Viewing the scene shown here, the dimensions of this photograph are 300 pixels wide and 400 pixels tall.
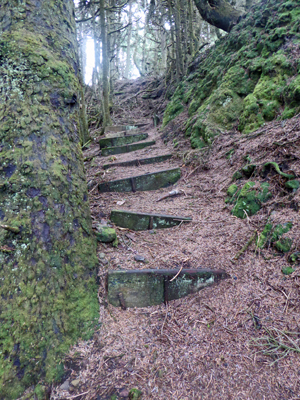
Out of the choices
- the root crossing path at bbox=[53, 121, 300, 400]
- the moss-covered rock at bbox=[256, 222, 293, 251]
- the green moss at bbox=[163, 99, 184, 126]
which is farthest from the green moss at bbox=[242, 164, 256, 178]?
the green moss at bbox=[163, 99, 184, 126]

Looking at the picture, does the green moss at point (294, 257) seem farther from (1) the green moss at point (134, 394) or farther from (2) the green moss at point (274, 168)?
(1) the green moss at point (134, 394)

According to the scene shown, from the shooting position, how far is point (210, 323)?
6.43ft

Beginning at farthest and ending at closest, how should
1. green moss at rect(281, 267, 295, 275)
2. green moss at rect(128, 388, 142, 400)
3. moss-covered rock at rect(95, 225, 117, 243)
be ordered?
moss-covered rock at rect(95, 225, 117, 243) < green moss at rect(281, 267, 295, 275) < green moss at rect(128, 388, 142, 400)

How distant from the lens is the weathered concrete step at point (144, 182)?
14.3ft

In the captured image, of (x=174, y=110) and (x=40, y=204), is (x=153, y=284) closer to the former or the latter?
(x=40, y=204)

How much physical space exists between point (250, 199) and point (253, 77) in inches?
133

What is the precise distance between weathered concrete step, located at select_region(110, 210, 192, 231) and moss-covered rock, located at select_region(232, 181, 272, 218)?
650 mm

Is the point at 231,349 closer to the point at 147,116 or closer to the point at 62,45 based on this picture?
the point at 62,45

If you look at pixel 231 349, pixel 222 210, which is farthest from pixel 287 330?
pixel 222 210

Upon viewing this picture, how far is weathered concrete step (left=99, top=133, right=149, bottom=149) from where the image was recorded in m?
7.50

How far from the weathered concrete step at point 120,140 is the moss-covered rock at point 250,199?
5345mm

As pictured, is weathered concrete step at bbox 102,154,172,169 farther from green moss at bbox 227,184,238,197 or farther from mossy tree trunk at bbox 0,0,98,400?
mossy tree trunk at bbox 0,0,98,400

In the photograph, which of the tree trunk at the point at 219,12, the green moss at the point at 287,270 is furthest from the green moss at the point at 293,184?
the tree trunk at the point at 219,12

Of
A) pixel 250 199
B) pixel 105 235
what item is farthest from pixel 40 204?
pixel 250 199
